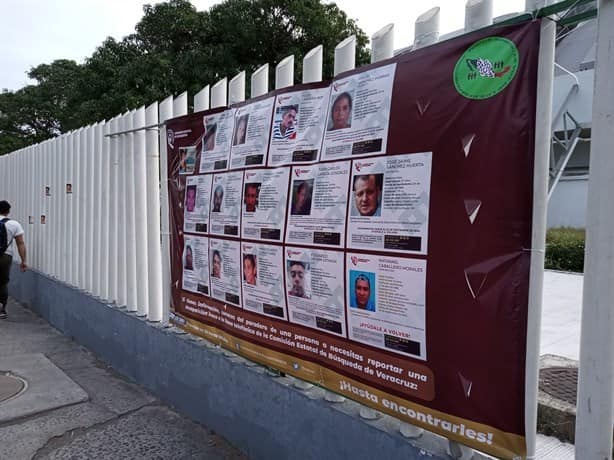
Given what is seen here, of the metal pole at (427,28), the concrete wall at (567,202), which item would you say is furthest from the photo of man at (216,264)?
the concrete wall at (567,202)

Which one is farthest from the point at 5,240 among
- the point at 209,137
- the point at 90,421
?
the point at 209,137

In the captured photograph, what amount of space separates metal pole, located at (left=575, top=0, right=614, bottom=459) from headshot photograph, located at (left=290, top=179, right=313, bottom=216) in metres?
1.39

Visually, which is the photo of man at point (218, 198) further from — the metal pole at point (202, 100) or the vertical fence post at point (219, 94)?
the metal pole at point (202, 100)

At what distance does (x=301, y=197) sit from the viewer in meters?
2.90

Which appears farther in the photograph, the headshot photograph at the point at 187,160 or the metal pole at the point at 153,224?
the metal pole at the point at 153,224

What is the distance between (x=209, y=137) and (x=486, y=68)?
2.16 m

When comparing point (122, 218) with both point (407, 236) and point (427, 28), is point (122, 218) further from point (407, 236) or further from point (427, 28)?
point (427, 28)

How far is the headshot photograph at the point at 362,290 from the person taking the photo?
8.19ft

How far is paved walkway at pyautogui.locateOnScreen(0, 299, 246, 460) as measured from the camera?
143 inches

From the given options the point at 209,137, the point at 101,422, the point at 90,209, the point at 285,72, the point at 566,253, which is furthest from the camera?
the point at 566,253

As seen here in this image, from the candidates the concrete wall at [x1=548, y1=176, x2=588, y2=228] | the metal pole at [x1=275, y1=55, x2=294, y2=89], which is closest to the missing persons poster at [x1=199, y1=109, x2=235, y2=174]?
the metal pole at [x1=275, y1=55, x2=294, y2=89]

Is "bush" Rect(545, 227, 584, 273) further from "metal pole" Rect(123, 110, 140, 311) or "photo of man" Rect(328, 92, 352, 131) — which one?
"photo of man" Rect(328, 92, 352, 131)

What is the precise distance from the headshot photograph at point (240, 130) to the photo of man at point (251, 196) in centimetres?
31

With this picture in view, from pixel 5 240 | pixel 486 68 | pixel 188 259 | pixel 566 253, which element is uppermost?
pixel 486 68
